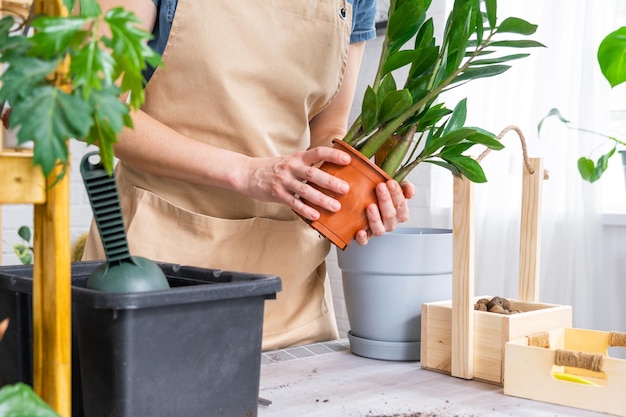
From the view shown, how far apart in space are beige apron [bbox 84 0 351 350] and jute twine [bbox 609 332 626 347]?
21.8 inches

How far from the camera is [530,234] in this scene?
1252 mm

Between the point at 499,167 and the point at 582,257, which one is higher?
the point at 499,167

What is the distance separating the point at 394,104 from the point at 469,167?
15cm

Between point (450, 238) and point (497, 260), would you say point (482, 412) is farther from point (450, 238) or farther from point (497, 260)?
point (497, 260)

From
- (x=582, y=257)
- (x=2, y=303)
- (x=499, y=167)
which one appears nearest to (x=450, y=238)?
(x=2, y=303)

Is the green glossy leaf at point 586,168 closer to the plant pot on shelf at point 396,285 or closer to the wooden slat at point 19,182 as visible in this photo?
the plant pot on shelf at point 396,285

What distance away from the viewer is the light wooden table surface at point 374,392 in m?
0.94

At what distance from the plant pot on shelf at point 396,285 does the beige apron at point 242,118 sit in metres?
0.20

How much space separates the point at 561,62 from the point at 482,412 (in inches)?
70.3

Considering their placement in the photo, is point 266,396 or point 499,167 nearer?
point 266,396

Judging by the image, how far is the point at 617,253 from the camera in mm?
2361

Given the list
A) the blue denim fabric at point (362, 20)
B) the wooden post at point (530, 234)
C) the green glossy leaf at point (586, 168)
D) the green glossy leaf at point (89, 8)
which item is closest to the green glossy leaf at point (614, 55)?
the green glossy leaf at point (586, 168)

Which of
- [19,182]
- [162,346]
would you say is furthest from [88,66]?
[162,346]

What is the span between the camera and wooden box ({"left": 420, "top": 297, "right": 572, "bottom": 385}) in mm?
1110
